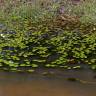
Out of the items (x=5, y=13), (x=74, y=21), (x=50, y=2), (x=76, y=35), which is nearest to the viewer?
(x=76, y=35)

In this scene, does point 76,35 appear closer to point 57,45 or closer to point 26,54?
point 57,45

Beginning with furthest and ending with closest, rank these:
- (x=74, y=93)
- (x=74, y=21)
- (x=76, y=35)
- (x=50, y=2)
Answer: (x=50, y=2) → (x=74, y=21) → (x=76, y=35) → (x=74, y=93)

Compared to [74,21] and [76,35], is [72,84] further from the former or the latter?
[74,21]

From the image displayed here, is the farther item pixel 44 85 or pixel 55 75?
pixel 55 75

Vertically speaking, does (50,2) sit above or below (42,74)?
above

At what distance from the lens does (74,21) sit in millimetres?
11469

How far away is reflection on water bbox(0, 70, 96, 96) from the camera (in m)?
5.60

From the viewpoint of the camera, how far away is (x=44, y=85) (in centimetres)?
592

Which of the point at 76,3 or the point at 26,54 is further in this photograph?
the point at 76,3

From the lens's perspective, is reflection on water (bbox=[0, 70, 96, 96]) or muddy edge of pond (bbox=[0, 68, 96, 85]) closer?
reflection on water (bbox=[0, 70, 96, 96])

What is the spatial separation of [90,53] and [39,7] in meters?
5.40

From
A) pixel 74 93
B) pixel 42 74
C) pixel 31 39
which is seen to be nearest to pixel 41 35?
pixel 31 39

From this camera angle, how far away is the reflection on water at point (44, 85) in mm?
5598

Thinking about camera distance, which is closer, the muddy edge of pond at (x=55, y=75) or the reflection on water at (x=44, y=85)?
the reflection on water at (x=44, y=85)
